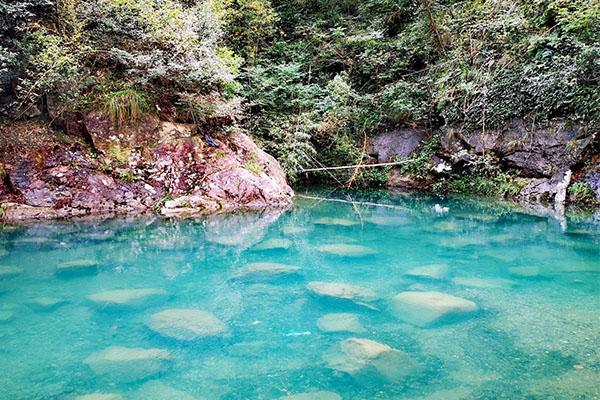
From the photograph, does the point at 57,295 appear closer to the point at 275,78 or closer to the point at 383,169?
the point at 275,78

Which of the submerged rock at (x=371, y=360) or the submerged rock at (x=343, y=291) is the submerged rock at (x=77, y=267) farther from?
the submerged rock at (x=371, y=360)

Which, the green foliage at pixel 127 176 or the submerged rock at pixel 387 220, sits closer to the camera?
the submerged rock at pixel 387 220

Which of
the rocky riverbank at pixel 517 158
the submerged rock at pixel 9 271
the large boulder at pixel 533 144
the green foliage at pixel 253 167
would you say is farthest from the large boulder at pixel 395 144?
the submerged rock at pixel 9 271

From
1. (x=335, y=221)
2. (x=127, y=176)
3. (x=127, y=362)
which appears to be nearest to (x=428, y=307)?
(x=127, y=362)

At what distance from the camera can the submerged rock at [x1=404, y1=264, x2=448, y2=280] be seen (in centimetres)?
440

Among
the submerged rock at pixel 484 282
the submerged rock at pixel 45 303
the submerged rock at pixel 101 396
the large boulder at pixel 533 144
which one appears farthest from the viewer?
the large boulder at pixel 533 144

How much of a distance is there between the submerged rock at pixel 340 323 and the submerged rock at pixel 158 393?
1.14 meters

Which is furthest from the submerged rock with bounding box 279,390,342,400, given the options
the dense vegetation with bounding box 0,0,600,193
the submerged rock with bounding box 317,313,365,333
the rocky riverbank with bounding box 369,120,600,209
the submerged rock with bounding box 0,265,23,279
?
the rocky riverbank with bounding box 369,120,600,209

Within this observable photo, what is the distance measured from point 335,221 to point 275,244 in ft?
6.09

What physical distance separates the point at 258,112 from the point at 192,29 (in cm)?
354

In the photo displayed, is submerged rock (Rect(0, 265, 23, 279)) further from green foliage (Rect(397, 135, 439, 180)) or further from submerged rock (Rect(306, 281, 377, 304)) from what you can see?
green foliage (Rect(397, 135, 439, 180))

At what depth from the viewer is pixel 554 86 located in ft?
30.5

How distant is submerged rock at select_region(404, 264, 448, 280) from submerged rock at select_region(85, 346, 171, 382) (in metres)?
2.63

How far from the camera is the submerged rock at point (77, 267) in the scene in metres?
4.56
